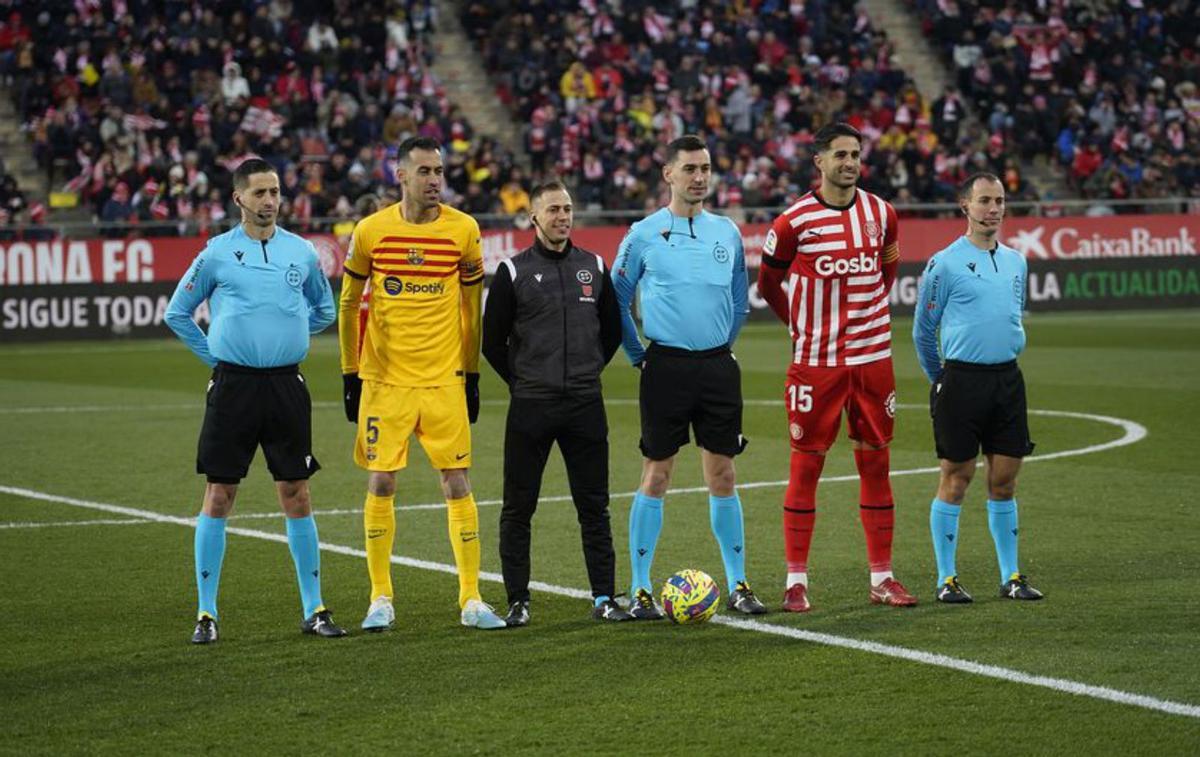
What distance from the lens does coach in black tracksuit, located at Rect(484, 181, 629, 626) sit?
8.31 meters

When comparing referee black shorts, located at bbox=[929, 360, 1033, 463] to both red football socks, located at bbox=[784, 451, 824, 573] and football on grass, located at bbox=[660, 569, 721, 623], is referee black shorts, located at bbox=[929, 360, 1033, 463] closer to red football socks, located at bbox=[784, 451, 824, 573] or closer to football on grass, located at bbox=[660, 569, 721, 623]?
red football socks, located at bbox=[784, 451, 824, 573]

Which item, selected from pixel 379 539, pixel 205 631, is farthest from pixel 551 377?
pixel 205 631

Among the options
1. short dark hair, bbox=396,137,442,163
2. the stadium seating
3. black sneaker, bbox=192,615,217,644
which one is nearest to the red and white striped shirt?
short dark hair, bbox=396,137,442,163

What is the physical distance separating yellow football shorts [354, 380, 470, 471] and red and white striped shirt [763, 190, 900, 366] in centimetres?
164

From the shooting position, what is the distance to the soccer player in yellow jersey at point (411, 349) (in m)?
8.22

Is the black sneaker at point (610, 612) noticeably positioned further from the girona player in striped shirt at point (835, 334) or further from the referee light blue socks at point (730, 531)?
the girona player in striped shirt at point (835, 334)

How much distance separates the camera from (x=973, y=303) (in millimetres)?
8703

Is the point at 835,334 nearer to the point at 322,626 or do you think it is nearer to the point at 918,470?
the point at 322,626

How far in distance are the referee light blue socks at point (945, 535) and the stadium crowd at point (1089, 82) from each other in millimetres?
26702

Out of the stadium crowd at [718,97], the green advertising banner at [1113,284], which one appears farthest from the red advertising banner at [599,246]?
the stadium crowd at [718,97]

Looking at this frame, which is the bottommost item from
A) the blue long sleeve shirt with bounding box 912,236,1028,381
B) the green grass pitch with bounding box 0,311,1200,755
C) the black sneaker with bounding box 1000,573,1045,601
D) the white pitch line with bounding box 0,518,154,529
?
the white pitch line with bounding box 0,518,154,529

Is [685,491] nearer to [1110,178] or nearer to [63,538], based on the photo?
[63,538]

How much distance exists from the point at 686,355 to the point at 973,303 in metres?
1.43

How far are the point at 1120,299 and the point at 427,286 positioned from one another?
2552 centimetres
